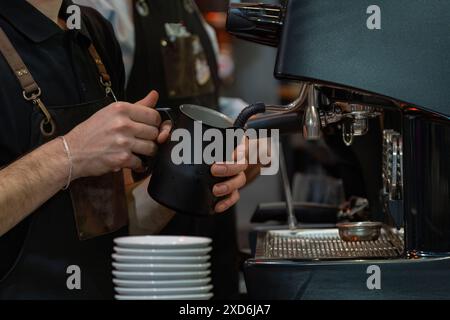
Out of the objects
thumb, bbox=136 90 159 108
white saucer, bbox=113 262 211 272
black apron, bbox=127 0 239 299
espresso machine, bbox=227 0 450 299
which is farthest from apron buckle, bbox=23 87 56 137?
black apron, bbox=127 0 239 299

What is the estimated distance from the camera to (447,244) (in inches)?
36.7

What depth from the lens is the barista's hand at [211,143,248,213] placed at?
39.6 inches

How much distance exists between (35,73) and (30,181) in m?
0.17

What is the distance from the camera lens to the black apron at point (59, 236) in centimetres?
111

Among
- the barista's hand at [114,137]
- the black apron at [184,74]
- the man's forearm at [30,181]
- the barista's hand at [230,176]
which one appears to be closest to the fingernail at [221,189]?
the barista's hand at [230,176]

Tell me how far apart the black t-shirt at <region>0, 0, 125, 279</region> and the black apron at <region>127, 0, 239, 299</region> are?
0.49m

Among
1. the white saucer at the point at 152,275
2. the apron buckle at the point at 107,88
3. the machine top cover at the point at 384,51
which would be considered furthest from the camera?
the apron buckle at the point at 107,88

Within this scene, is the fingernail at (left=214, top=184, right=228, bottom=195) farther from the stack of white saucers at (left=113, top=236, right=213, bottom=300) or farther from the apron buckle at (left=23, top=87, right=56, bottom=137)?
the apron buckle at (left=23, top=87, right=56, bottom=137)

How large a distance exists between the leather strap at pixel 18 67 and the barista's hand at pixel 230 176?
288mm

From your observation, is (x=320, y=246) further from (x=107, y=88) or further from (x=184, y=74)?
(x=184, y=74)

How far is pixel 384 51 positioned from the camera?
0.89m

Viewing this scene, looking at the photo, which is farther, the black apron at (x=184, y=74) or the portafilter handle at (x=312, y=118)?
the black apron at (x=184, y=74)

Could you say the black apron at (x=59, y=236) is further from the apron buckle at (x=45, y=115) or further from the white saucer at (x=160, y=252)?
the white saucer at (x=160, y=252)

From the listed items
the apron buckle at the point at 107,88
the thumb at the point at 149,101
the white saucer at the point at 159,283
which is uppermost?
the apron buckle at the point at 107,88
